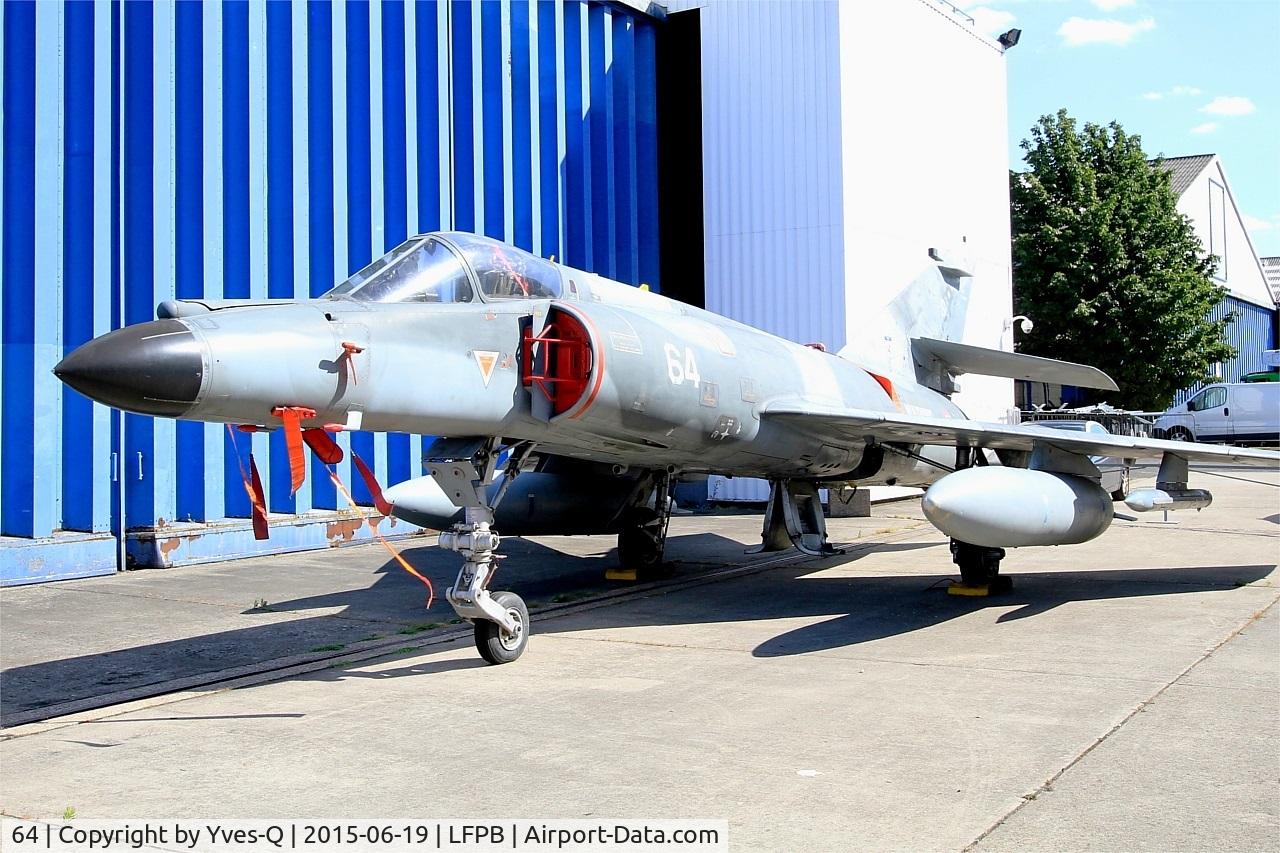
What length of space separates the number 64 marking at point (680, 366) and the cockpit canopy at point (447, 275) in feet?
3.07

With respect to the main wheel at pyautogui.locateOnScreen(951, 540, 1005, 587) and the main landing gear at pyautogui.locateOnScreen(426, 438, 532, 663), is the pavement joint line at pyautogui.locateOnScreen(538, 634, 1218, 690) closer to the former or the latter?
the main landing gear at pyautogui.locateOnScreen(426, 438, 532, 663)

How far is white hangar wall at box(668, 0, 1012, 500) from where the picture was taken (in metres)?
17.9

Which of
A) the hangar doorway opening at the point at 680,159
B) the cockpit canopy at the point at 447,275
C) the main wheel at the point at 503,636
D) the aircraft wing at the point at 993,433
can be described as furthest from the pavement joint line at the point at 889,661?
the hangar doorway opening at the point at 680,159

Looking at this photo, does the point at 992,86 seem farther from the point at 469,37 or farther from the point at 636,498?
the point at 636,498

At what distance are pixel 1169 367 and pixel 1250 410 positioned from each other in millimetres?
3270

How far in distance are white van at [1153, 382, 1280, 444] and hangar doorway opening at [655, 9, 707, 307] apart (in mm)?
18445

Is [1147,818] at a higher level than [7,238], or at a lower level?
lower

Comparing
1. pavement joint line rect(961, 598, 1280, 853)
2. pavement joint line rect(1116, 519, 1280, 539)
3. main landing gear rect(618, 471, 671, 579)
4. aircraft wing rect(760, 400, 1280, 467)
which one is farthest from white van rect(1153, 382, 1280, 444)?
pavement joint line rect(961, 598, 1280, 853)

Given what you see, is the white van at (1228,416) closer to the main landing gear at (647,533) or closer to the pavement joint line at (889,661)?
the main landing gear at (647,533)

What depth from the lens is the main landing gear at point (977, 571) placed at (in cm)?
984

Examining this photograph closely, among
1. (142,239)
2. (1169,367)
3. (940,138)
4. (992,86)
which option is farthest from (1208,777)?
(1169,367)

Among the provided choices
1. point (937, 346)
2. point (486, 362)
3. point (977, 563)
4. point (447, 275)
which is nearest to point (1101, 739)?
point (486, 362)

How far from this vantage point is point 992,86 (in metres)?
22.5

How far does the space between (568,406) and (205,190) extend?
23.0ft
